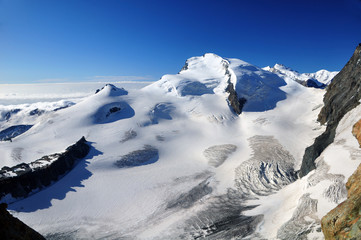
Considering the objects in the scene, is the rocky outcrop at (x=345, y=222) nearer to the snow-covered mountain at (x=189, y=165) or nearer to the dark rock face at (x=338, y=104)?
the snow-covered mountain at (x=189, y=165)

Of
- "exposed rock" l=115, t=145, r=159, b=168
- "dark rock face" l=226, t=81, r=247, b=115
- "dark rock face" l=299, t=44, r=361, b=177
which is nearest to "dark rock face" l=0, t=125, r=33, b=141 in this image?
"exposed rock" l=115, t=145, r=159, b=168

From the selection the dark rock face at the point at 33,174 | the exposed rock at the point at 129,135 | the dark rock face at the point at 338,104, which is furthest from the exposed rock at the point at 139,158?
the dark rock face at the point at 338,104

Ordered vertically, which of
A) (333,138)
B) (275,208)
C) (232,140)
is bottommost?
A: (275,208)

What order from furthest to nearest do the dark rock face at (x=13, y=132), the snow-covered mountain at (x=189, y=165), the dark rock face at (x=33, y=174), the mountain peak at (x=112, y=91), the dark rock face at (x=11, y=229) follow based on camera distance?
the dark rock face at (x=13, y=132) → the mountain peak at (x=112, y=91) → the dark rock face at (x=33, y=174) → the snow-covered mountain at (x=189, y=165) → the dark rock face at (x=11, y=229)

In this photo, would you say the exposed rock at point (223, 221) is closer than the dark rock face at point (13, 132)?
Yes

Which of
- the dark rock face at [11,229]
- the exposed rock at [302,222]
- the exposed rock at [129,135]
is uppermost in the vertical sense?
the exposed rock at [129,135]

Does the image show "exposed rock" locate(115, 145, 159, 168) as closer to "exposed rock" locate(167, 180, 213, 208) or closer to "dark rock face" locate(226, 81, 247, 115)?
"exposed rock" locate(167, 180, 213, 208)

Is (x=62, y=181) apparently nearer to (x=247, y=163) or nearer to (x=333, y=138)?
(x=247, y=163)

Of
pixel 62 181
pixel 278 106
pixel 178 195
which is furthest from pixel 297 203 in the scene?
pixel 278 106
